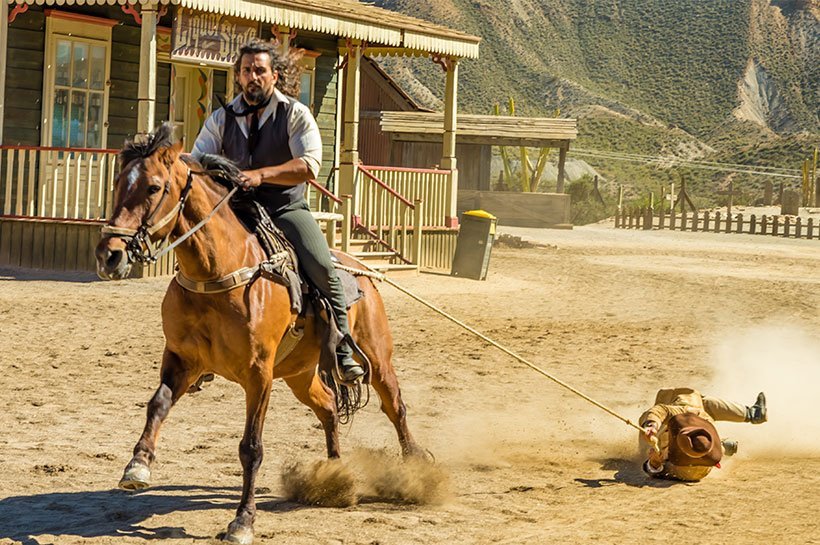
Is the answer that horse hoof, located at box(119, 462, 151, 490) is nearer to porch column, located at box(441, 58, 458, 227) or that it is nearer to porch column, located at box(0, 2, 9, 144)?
porch column, located at box(0, 2, 9, 144)

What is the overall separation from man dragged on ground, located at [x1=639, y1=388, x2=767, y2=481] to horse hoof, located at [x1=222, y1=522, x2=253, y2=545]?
280 cm

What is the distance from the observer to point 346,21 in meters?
20.6

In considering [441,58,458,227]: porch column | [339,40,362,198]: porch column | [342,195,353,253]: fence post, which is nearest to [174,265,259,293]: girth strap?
[342,195,353,253]: fence post

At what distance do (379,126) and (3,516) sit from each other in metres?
35.0

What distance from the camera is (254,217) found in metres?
6.71

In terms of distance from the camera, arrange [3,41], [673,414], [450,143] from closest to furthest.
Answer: [673,414], [3,41], [450,143]

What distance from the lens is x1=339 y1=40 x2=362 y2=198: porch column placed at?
21.2 meters

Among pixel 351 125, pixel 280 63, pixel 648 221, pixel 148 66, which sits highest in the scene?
pixel 148 66

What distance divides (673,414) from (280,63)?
3272 mm

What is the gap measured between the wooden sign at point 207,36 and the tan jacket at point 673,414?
11.1 m

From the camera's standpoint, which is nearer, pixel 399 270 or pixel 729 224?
pixel 399 270

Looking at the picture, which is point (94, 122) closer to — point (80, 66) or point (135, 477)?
point (80, 66)

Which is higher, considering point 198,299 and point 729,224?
point 729,224

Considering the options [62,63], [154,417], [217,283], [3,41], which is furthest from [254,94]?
[62,63]
